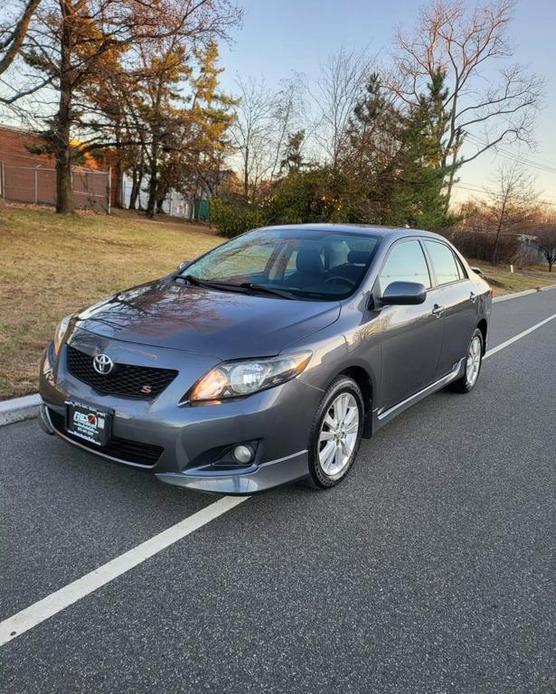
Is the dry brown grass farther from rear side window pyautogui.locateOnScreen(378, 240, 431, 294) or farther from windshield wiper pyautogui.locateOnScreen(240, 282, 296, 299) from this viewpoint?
rear side window pyautogui.locateOnScreen(378, 240, 431, 294)

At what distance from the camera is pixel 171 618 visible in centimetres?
229

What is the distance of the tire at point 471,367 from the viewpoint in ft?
18.5

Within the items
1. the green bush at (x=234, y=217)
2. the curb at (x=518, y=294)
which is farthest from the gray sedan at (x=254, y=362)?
the green bush at (x=234, y=217)

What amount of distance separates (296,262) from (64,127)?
16854 mm

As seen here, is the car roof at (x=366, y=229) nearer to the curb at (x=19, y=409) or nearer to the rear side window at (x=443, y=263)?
the rear side window at (x=443, y=263)

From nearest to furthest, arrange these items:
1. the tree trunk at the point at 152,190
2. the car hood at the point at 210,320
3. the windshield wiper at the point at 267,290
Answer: the car hood at the point at 210,320, the windshield wiper at the point at 267,290, the tree trunk at the point at 152,190

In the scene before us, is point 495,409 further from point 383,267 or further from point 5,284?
point 5,284

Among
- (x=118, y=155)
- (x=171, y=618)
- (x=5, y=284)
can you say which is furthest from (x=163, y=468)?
(x=118, y=155)

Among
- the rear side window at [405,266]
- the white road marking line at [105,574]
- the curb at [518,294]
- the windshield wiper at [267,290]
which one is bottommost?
the curb at [518,294]

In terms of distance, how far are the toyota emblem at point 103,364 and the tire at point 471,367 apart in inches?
149

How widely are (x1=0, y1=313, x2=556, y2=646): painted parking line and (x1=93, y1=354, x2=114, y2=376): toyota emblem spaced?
91cm

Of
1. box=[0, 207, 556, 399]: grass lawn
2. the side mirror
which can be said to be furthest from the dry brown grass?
the side mirror

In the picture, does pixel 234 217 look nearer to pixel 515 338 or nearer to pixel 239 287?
pixel 515 338

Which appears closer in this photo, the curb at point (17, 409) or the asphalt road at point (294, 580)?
the asphalt road at point (294, 580)
